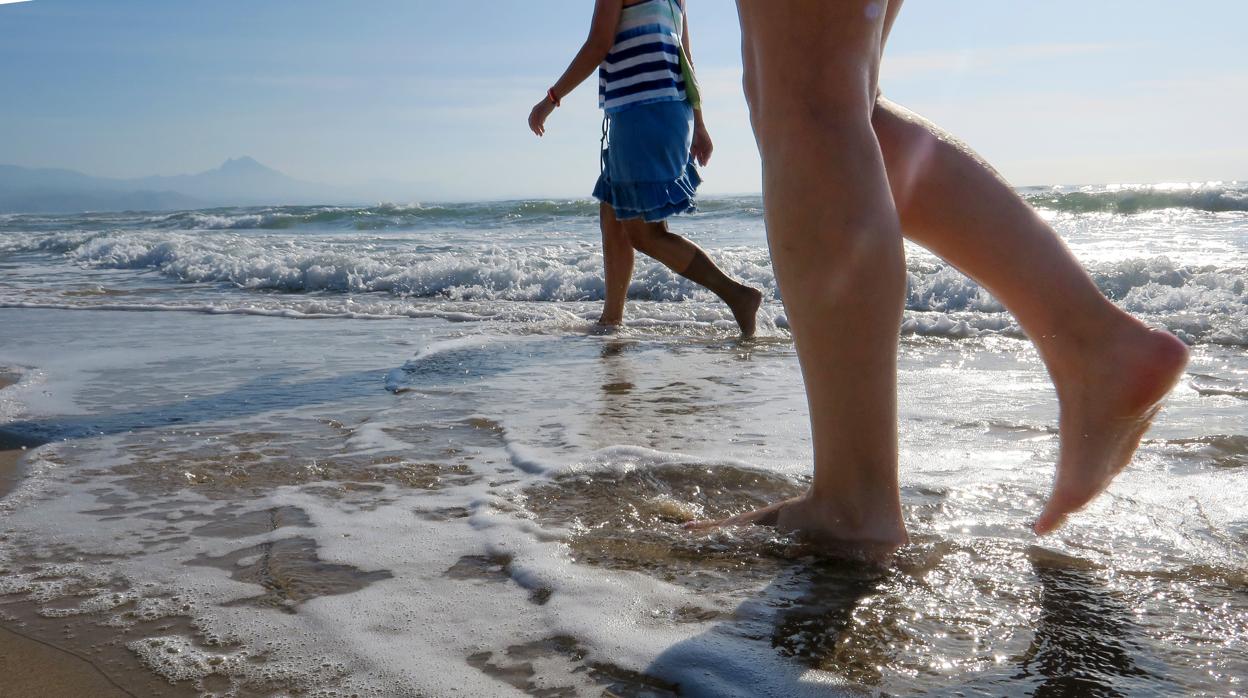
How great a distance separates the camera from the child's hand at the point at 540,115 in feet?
11.5

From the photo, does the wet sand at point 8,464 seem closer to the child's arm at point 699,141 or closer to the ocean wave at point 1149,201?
the child's arm at point 699,141

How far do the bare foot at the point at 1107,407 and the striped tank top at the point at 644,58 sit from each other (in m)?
2.48

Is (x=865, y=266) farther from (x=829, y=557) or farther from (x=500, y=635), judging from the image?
(x=500, y=635)

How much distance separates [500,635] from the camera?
1.03 meters

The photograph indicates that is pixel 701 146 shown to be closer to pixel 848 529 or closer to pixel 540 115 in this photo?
pixel 540 115

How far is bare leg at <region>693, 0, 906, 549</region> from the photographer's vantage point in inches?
46.1

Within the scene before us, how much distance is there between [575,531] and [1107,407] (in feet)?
2.37

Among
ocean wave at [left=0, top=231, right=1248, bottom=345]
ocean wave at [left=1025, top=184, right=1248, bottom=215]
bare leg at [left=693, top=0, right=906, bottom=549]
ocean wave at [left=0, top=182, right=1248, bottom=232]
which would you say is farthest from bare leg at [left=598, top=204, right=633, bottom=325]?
ocean wave at [left=1025, top=184, right=1248, bottom=215]

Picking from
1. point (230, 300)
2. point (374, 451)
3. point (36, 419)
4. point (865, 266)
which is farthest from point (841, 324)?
point (230, 300)

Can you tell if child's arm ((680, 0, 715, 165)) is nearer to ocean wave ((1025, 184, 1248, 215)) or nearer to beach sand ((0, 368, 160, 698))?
beach sand ((0, 368, 160, 698))

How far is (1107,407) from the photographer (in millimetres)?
1238

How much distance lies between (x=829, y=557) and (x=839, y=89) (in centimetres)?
59

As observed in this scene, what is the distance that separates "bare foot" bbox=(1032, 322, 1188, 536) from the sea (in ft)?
0.29

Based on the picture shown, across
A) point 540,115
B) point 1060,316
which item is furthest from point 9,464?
point 540,115
